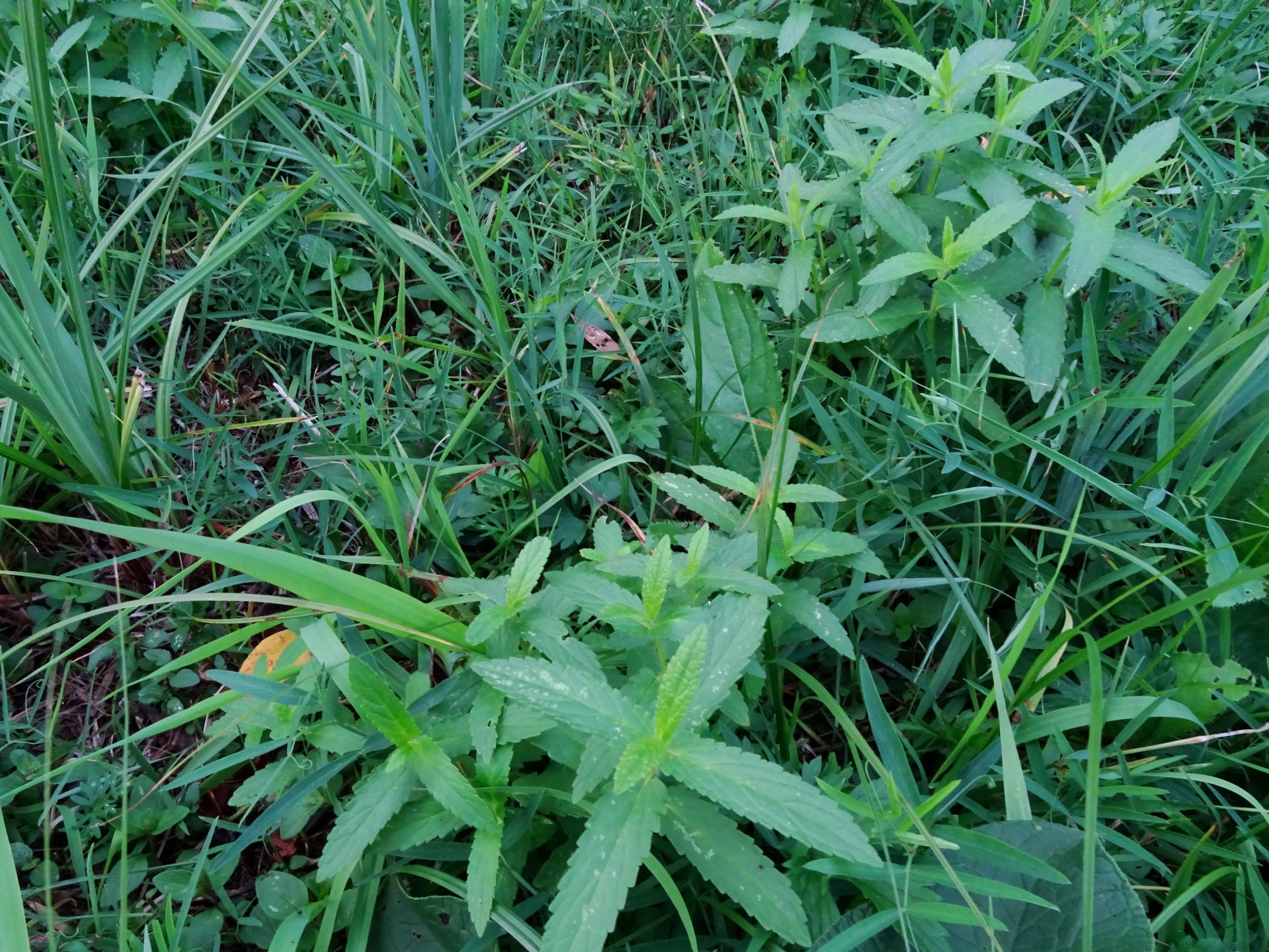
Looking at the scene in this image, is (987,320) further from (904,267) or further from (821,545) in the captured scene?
(821,545)

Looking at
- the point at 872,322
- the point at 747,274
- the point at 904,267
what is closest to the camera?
the point at 904,267

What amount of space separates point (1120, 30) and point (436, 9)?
1725 millimetres

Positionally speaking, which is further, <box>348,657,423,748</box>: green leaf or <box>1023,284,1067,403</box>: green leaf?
<box>1023,284,1067,403</box>: green leaf

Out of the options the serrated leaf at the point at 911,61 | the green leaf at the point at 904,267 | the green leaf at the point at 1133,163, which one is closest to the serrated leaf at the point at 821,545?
the green leaf at the point at 904,267

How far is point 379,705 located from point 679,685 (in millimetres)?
400

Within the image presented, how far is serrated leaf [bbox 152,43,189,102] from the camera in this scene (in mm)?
1788

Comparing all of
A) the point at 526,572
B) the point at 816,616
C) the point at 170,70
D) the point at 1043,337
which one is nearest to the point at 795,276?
the point at 1043,337

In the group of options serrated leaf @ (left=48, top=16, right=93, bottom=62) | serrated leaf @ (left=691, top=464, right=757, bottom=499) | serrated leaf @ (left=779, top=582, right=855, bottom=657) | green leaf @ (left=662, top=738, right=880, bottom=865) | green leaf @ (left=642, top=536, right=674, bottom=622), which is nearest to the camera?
green leaf @ (left=662, top=738, right=880, bottom=865)

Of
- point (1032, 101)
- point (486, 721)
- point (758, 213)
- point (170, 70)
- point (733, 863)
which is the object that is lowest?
point (733, 863)

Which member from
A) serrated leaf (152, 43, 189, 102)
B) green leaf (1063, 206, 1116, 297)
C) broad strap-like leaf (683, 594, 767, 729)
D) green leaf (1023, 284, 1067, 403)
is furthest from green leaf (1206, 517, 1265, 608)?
serrated leaf (152, 43, 189, 102)

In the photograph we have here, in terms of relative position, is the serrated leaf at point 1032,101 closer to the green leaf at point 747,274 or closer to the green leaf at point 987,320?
the green leaf at point 987,320

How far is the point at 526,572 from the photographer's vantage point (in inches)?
43.9

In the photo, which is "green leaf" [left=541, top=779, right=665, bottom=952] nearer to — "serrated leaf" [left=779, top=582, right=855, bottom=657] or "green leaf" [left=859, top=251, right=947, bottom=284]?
"serrated leaf" [left=779, top=582, right=855, bottom=657]

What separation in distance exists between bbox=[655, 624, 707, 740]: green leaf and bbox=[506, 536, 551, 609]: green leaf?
0.94ft
